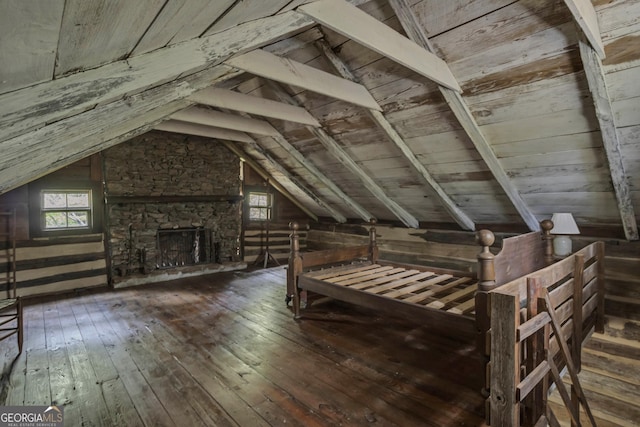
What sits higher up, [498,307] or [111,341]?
[498,307]

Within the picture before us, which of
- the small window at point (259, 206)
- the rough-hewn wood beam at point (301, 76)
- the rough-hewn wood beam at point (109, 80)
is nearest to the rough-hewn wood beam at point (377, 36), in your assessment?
the rough-hewn wood beam at point (109, 80)

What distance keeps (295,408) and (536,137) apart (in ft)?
9.08

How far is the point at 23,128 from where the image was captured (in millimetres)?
1029

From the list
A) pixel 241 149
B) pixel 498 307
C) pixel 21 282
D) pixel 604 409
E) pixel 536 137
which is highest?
pixel 241 149

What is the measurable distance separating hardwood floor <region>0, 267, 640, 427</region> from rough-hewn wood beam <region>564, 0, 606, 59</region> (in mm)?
2060

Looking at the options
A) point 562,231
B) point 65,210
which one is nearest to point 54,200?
point 65,210

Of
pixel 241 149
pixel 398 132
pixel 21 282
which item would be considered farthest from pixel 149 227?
pixel 398 132

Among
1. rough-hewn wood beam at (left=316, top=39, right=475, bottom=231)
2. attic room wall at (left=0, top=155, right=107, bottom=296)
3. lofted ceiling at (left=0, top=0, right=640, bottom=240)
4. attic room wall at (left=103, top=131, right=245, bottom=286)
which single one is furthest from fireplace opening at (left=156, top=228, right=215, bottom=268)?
rough-hewn wood beam at (left=316, top=39, right=475, bottom=231)

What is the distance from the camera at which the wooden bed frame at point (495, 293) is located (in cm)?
160

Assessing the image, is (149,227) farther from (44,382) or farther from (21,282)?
(44,382)

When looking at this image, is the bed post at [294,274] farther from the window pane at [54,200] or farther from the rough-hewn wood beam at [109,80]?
the window pane at [54,200]

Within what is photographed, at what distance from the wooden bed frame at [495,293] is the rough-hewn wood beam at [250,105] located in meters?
1.27

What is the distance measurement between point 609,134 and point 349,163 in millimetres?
2501

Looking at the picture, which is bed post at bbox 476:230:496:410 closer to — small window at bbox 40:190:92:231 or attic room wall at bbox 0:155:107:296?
attic room wall at bbox 0:155:107:296
